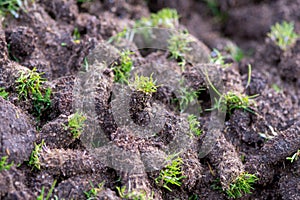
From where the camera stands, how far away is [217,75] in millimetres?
3086

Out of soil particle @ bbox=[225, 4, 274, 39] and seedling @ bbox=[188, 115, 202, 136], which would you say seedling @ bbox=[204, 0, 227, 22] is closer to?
soil particle @ bbox=[225, 4, 274, 39]

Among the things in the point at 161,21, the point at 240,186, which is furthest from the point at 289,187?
the point at 161,21

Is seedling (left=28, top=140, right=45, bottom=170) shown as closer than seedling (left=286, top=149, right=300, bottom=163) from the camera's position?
Yes

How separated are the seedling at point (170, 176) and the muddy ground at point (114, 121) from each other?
43 millimetres

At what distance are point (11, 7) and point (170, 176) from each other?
5.91 feet

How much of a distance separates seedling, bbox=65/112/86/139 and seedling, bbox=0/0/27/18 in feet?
3.79

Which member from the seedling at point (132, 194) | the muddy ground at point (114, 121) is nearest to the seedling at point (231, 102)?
the muddy ground at point (114, 121)

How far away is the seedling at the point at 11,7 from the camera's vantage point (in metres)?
3.19

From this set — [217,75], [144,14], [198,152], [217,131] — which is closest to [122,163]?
[198,152]

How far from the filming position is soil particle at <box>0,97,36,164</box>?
2.26 meters

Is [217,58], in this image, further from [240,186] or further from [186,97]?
[240,186]

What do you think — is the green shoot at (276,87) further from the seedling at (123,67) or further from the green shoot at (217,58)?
the seedling at (123,67)

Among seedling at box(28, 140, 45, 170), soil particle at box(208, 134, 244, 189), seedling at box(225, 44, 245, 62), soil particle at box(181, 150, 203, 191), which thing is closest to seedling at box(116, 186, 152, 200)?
soil particle at box(181, 150, 203, 191)

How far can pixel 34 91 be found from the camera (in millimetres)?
2637
